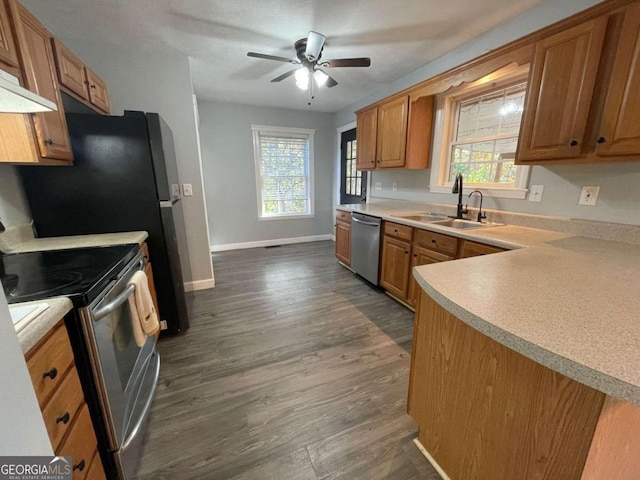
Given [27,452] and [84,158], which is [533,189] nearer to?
[27,452]

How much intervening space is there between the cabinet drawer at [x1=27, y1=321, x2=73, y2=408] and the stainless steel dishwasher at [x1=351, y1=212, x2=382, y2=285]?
2466mm

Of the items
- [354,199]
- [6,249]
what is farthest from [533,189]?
[6,249]

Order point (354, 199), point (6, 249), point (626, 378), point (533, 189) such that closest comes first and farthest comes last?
point (626, 378) → point (6, 249) → point (533, 189) → point (354, 199)

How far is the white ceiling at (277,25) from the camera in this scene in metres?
1.85

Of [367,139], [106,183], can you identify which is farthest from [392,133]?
[106,183]

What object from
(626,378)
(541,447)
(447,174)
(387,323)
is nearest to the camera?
(626,378)

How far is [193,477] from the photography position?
45.5 inches

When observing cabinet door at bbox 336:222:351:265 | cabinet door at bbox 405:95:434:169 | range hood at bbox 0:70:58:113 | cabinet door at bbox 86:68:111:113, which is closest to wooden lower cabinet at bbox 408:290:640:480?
range hood at bbox 0:70:58:113

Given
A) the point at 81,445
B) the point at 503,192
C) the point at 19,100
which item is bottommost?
the point at 81,445

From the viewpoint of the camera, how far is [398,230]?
2531 millimetres

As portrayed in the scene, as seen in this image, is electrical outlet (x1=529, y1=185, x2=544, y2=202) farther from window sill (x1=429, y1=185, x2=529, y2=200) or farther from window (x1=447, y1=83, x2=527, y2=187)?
window (x1=447, y1=83, x2=527, y2=187)

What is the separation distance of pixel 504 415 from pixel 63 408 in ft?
4.60

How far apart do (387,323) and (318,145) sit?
3.65 meters

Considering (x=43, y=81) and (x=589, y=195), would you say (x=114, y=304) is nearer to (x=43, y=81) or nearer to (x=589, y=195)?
(x=43, y=81)
